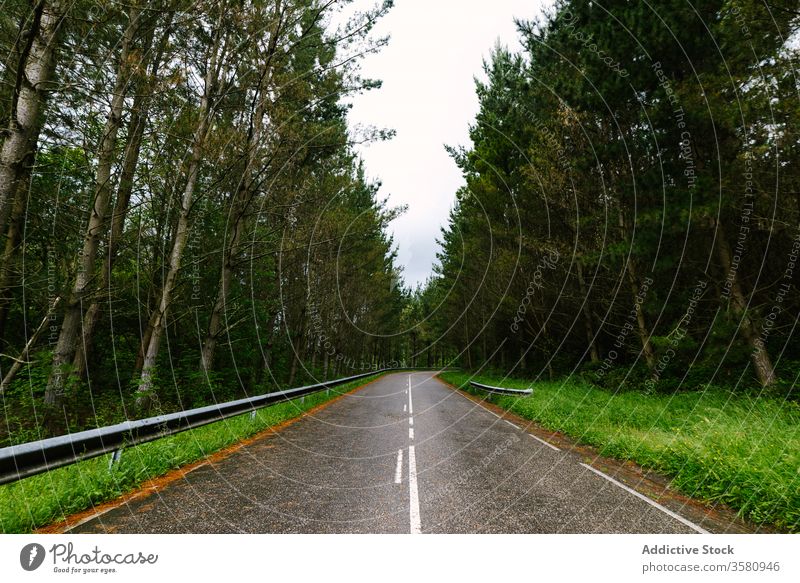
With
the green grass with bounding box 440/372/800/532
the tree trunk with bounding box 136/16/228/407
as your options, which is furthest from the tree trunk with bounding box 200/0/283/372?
the green grass with bounding box 440/372/800/532

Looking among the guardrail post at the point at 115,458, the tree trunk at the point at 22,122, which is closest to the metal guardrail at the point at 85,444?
the guardrail post at the point at 115,458

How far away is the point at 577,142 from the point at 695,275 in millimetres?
5904

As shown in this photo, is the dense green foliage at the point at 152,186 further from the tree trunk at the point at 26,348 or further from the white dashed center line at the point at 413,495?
the white dashed center line at the point at 413,495

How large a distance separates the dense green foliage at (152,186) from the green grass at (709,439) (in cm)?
889

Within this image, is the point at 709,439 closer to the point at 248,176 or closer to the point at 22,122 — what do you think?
the point at 22,122

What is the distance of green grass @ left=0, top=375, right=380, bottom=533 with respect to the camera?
391cm

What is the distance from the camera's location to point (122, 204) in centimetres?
1238

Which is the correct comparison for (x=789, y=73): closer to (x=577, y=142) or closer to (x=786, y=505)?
(x=577, y=142)

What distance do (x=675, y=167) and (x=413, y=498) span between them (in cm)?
1114

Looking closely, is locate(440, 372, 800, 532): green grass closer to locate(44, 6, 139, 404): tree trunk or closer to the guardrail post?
the guardrail post

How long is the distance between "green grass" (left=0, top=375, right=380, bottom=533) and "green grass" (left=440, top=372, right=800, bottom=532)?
8114 millimetres

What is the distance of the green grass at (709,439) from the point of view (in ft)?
15.5

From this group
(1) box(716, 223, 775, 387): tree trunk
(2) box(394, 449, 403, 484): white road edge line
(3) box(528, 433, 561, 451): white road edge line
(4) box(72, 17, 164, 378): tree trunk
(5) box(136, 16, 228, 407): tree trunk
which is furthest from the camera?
(4) box(72, 17, 164, 378): tree trunk
